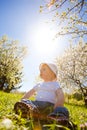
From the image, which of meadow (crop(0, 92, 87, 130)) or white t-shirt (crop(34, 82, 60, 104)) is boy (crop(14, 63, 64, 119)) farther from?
meadow (crop(0, 92, 87, 130))

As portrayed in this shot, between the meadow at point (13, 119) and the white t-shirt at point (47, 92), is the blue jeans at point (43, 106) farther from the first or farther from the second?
the meadow at point (13, 119)

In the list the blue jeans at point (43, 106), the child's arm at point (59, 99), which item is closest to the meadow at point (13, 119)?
the child's arm at point (59, 99)

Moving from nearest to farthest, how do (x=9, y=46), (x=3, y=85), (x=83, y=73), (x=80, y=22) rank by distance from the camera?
1. (x=80, y=22)
2. (x=83, y=73)
3. (x=3, y=85)
4. (x=9, y=46)

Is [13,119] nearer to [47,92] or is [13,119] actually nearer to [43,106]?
[43,106]

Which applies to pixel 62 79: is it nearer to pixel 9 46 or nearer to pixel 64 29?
pixel 9 46

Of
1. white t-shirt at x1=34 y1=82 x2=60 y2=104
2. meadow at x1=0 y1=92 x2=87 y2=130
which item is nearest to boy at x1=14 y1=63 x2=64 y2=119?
white t-shirt at x1=34 y1=82 x2=60 y2=104

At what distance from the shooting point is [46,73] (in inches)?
221

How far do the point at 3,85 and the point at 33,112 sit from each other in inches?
1786

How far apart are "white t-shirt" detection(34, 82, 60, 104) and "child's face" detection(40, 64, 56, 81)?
13 centimetres

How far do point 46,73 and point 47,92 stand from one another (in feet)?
1.30

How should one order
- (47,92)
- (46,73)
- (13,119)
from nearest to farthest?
1. (13,119)
2. (47,92)
3. (46,73)

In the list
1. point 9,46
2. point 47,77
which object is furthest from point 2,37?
point 47,77

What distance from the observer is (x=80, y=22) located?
43.2 feet

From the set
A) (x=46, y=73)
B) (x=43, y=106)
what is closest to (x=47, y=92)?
(x=46, y=73)
